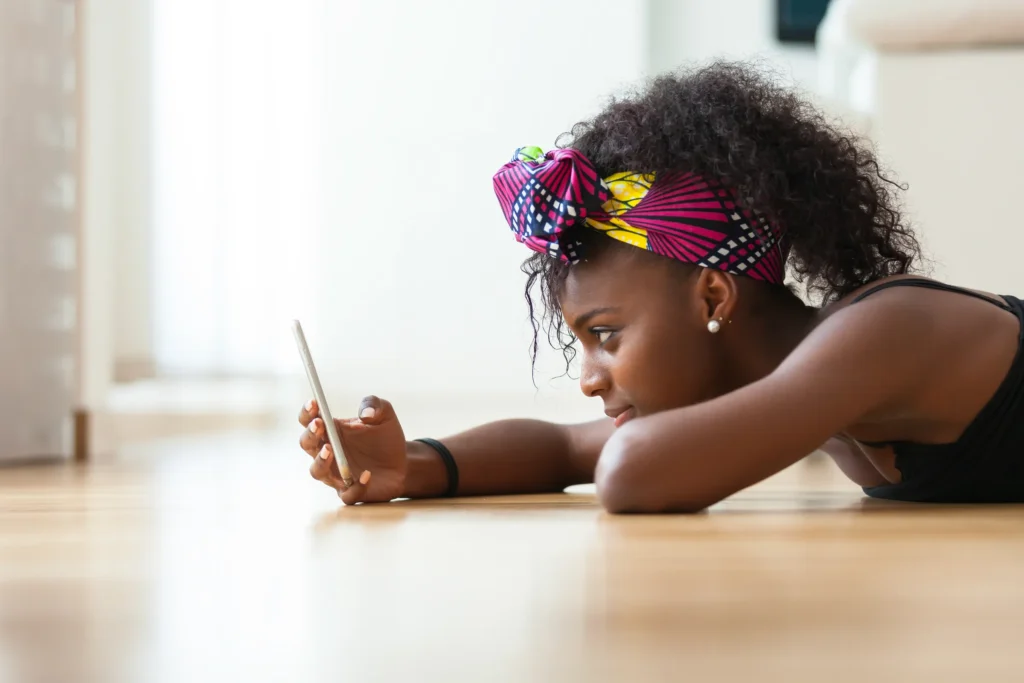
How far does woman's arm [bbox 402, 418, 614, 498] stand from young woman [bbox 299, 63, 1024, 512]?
2.1 inches

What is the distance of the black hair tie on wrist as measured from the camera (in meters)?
1.14

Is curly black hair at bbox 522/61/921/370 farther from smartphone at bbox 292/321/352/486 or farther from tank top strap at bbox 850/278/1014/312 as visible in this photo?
smartphone at bbox 292/321/352/486

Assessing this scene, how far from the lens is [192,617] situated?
0.52 metres

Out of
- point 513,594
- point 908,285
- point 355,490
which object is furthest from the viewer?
point 355,490

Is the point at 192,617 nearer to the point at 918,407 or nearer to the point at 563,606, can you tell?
the point at 563,606

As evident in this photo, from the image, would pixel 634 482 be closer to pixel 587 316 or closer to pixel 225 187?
pixel 587 316

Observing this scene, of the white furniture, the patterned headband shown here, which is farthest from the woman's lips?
the white furniture

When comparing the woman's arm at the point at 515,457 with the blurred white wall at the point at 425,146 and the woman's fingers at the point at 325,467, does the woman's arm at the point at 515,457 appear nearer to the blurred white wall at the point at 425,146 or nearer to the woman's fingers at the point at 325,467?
the woman's fingers at the point at 325,467

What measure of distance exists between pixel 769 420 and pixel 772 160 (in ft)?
0.86

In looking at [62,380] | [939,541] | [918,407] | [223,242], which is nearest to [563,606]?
[939,541]

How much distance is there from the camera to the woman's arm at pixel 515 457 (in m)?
1.14

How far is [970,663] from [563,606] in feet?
0.60

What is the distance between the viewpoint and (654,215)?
100cm

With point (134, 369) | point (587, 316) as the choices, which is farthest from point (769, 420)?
point (134, 369)
